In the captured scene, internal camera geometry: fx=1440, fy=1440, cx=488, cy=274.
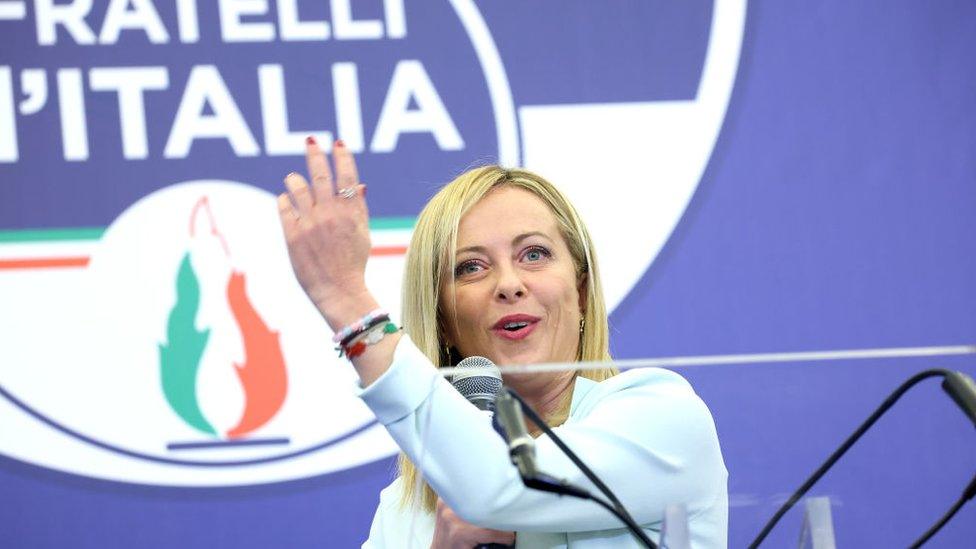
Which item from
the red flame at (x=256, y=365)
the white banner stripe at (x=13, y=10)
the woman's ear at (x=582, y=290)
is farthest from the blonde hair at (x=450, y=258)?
the white banner stripe at (x=13, y=10)

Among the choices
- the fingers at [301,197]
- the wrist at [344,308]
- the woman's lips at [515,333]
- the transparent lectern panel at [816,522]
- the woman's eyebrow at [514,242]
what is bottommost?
the transparent lectern panel at [816,522]

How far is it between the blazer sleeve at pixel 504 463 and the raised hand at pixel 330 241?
2.6 inches

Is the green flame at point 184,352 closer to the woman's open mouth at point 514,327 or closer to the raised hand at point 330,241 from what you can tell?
the woman's open mouth at point 514,327

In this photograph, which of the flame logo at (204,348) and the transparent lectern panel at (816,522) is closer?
the transparent lectern panel at (816,522)

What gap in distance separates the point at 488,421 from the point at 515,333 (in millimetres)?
417

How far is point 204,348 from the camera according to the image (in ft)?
7.87

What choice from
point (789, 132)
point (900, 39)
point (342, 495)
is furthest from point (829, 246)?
point (342, 495)

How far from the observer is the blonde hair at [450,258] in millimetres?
1720

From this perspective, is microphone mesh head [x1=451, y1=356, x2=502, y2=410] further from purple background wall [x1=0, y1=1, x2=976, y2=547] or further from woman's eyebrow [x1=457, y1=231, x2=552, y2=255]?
purple background wall [x1=0, y1=1, x2=976, y2=547]

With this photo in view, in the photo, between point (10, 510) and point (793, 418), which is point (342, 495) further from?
point (793, 418)

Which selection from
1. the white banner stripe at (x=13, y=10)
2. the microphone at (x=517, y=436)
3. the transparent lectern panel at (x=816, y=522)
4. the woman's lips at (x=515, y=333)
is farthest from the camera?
the white banner stripe at (x=13, y=10)

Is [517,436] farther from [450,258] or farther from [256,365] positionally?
[256,365]

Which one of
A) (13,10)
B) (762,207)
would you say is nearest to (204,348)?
(13,10)

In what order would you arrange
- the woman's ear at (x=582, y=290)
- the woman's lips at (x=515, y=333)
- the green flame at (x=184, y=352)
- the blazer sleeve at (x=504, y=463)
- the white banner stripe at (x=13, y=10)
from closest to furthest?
the blazer sleeve at (x=504, y=463) → the woman's lips at (x=515, y=333) → the woman's ear at (x=582, y=290) → the green flame at (x=184, y=352) → the white banner stripe at (x=13, y=10)
